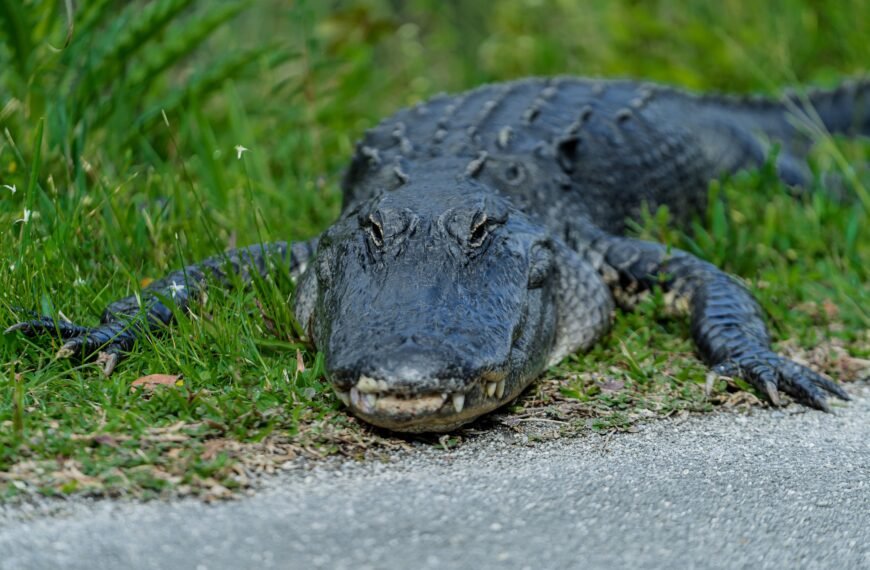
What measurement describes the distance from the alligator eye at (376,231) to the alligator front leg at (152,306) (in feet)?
1.26

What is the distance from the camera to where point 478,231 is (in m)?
3.51

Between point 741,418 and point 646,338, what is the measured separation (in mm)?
740

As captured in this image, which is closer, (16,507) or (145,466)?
(16,507)

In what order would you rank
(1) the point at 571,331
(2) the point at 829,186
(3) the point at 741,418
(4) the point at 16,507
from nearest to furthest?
(4) the point at 16,507 < (3) the point at 741,418 < (1) the point at 571,331 < (2) the point at 829,186

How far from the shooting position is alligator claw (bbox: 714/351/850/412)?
350cm

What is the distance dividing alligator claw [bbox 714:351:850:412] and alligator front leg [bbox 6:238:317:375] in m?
1.74

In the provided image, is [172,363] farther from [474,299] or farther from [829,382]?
[829,382]

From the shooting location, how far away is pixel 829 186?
5.90 metres

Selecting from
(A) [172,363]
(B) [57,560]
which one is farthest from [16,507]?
(A) [172,363]

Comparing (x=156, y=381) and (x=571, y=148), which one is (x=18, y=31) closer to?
(x=156, y=381)

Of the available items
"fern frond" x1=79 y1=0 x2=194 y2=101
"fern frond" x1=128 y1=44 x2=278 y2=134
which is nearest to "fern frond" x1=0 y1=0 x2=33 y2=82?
"fern frond" x1=79 y1=0 x2=194 y2=101

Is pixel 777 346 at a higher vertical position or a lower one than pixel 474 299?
lower

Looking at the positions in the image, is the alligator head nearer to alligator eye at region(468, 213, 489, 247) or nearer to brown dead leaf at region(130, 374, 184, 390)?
alligator eye at region(468, 213, 489, 247)

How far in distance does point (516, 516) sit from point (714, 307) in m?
1.85
